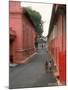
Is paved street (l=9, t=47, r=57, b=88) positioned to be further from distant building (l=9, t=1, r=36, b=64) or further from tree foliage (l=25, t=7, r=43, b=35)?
tree foliage (l=25, t=7, r=43, b=35)

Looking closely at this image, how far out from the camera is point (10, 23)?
5.59 feet

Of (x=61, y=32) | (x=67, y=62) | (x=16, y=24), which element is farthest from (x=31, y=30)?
(x=67, y=62)

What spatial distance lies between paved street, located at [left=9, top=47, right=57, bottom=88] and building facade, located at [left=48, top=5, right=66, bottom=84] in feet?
0.22

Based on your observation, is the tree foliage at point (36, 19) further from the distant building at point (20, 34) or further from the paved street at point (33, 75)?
the paved street at point (33, 75)

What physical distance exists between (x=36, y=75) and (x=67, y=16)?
0.52 m

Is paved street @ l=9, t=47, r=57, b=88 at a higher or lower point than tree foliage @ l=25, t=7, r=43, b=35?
lower

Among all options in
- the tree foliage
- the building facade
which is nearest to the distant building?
the tree foliage

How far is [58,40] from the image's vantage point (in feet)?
5.96

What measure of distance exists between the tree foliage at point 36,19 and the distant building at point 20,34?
24 mm

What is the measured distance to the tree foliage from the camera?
5.76ft

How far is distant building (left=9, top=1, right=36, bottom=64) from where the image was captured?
1712 mm

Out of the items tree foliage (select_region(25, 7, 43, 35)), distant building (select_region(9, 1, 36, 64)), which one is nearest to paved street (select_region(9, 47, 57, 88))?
distant building (select_region(9, 1, 36, 64))

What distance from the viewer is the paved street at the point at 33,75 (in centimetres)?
171

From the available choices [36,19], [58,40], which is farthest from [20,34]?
[58,40]
